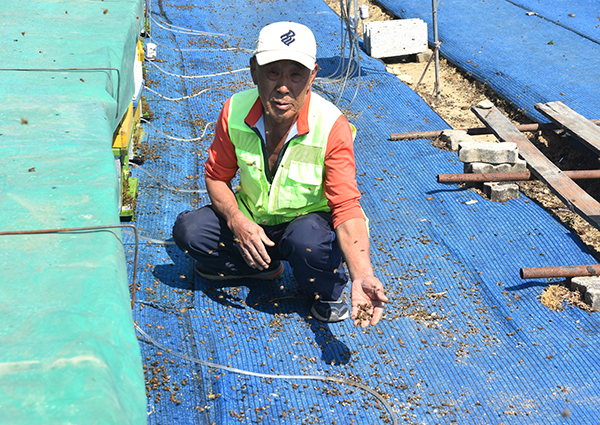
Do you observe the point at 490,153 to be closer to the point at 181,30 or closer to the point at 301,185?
the point at 301,185

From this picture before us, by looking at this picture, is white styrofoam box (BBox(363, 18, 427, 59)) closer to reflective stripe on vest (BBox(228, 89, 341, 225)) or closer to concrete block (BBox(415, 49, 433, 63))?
concrete block (BBox(415, 49, 433, 63))

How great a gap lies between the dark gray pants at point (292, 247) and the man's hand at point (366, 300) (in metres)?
0.40

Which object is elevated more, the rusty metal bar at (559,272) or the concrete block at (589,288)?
the rusty metal bar at (559,272)

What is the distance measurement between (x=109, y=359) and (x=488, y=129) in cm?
386

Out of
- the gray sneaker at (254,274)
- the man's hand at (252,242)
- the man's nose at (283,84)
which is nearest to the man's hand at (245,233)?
the man's hand at (252,242)

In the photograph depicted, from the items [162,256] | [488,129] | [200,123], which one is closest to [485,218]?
[488,129]

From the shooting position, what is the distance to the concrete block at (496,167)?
3.82m

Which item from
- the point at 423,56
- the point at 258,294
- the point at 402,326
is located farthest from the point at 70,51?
the point at 423,56

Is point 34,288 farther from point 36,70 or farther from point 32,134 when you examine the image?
point 36,70

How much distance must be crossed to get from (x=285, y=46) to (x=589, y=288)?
1860mm

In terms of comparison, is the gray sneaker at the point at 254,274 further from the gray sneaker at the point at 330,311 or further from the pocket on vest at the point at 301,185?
the pocket on vest at the point at 301,185

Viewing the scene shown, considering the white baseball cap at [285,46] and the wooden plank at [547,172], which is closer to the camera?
the white baseball cap at [285,46]

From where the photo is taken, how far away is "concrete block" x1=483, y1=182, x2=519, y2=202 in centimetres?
355

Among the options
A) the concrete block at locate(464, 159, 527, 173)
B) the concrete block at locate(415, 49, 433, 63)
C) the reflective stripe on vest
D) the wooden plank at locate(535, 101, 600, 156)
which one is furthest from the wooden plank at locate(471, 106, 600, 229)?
the concrete block at locate(415, 49, 433, 63)
